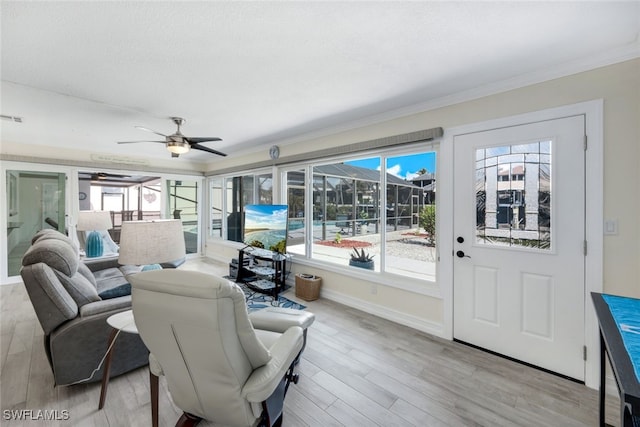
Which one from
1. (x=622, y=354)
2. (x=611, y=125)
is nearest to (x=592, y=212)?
(x=611, y=125)

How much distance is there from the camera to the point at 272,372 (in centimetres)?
126

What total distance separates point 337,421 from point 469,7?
264 cm

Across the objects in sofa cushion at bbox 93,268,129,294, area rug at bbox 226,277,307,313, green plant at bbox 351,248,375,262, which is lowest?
area rug at bbox 226,277,307,313

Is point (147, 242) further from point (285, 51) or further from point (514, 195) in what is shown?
point (514, 195)

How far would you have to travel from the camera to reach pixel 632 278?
187cm

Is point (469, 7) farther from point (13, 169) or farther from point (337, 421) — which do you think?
point (13, 169)

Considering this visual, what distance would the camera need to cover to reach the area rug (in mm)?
3447

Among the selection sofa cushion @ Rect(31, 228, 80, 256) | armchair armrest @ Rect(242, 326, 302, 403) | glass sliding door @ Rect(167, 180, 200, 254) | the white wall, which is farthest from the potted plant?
glass sliding door @ Rect(167, 180, 200, 254)

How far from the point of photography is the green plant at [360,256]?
11.8ft

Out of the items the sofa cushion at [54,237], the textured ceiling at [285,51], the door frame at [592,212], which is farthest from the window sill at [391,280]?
the sofa cushion at [54,237]

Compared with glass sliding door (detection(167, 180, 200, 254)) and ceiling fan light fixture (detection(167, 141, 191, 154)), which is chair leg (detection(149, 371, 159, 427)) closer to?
ceiling fan light fixture (detection(167, 141, 191, 154))

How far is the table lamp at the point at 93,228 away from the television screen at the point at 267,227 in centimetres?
233

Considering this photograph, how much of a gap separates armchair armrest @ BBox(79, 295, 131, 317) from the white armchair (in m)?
1.00

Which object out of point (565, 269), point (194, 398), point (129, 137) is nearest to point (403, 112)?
point (565, 269)
